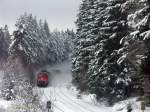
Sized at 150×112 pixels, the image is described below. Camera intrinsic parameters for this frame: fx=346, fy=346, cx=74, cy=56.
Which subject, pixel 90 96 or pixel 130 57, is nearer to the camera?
pixel 130 57

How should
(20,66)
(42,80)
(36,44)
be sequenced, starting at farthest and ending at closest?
(36,44), (42,80), (20,66)

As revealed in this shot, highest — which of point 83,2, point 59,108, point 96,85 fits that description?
point 83,2

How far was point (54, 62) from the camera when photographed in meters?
114

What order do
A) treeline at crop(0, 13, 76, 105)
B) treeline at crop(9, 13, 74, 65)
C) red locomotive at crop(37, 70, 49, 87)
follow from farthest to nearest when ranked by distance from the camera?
treeline at crop(9, 13, 74, 65) → red locomotive at crop(37, 70, 49, 87) → treeline at crop(0, 13, 76, 105)

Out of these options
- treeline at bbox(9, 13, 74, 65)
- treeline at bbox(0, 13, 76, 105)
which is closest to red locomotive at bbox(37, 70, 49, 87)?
treeline at bbox(0, 13, 76, 105)

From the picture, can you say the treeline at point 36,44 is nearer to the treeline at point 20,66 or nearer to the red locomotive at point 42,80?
the treeline at point 20,66

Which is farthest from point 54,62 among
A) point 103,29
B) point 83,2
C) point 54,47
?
point 103,29

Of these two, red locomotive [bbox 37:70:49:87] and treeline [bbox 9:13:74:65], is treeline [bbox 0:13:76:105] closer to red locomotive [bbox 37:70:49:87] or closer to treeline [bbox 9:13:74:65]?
treeline [bbox 9:13:74:65]

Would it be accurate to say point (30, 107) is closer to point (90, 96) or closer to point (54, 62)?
point (90, 96)

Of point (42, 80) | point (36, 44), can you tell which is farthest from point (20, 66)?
point (36, 44)

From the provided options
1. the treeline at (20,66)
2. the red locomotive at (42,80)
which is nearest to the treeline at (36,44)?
the treeline at (20,66)

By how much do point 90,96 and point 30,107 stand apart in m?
12.8

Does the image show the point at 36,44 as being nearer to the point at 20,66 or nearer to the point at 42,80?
the point at 42,80

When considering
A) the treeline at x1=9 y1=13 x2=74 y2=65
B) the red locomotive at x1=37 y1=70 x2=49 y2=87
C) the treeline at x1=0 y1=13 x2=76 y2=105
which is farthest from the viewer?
the treeline at x1=9 y1=13 x2=74 y2=65
